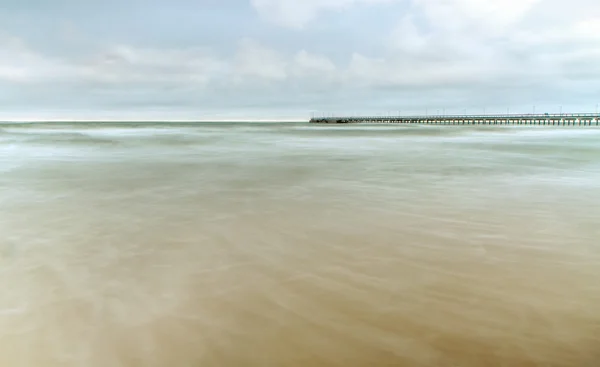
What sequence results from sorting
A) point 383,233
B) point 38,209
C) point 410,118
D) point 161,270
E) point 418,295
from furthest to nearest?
point 410,118 < point 38,209 < point 383,233 < point 161,270 < point 418,295

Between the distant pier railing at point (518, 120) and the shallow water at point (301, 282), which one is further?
the distant pier railing at point (518, 120)

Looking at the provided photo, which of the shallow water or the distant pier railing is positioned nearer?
the shallow water

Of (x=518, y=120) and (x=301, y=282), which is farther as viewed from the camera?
(x=518, y=120)

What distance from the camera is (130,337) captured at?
291cm

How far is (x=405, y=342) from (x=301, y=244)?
2.38m

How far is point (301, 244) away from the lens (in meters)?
5.09

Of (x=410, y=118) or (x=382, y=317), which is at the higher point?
(x=410, y=118)

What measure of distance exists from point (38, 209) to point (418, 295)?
273 inches

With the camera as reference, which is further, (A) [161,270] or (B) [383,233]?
(B) [383,233]

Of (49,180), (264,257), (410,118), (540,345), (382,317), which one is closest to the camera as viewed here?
(540,345)

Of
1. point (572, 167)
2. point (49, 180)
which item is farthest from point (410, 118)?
point (49, 180)

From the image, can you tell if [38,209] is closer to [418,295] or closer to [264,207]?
[264,207]

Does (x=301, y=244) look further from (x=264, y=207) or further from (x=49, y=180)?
(x=49, y=180)

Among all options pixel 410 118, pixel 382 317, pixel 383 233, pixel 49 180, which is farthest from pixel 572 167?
pixel 410 118
